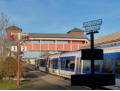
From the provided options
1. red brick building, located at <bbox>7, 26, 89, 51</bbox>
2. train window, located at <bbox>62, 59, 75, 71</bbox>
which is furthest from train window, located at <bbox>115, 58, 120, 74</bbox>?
red brick building, located at <bbox>7, 26, 89, 51</bbox>

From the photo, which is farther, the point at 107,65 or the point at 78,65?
the point at 78,65

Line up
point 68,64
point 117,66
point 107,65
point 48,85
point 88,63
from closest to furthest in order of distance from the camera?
point 117,66
point 107,65
point 48,85
point 88,63
point 68,64

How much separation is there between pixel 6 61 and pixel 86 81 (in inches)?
555

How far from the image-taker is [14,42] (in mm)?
21328

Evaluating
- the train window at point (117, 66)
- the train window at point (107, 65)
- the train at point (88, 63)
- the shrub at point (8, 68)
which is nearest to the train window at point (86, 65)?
the train at point (88, 63)

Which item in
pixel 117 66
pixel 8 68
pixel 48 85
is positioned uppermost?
pixel 117 66

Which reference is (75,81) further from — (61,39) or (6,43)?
(61,39)

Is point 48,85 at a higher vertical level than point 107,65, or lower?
lower

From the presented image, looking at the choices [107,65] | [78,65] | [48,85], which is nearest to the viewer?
[107,65]

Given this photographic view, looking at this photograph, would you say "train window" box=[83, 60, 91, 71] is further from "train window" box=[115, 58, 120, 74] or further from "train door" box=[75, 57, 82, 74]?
"train window" box=[115, 58, 120, 74]

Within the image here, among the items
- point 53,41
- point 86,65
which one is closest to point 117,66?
point 86,65

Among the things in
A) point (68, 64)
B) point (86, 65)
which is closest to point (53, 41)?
point (68, 64)

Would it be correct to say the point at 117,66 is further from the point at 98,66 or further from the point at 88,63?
the point at 88,63

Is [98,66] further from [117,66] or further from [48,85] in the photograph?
[48,85]
